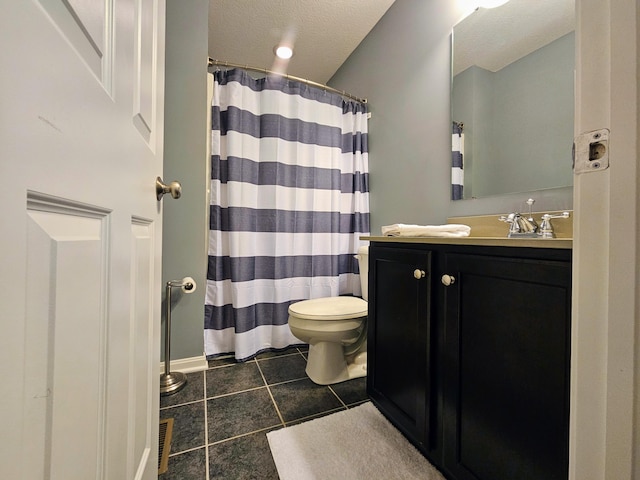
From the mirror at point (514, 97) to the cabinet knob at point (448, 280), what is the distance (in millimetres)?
615

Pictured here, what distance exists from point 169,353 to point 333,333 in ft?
3.05

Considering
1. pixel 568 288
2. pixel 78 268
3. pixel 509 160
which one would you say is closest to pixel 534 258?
pixel 568 288

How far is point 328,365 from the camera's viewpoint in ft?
4.83

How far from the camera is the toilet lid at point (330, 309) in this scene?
4.47 ft

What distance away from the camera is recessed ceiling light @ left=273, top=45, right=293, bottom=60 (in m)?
2.14

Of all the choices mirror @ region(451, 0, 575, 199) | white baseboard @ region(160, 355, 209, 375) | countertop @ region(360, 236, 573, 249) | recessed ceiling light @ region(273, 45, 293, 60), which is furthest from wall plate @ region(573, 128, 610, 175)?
recessed ceiling light @ region(273, 45, 293, 60)

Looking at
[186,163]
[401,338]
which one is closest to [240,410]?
[401,338]

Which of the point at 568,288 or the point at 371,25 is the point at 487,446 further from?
the point at 371,25

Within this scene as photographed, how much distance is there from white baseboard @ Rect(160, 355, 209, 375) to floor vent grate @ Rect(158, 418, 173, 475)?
1.44 feet

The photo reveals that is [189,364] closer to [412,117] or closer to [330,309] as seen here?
[330,309]

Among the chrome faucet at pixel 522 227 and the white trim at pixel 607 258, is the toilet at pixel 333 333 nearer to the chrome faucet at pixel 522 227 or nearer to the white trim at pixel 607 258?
the chrome faucet at pixel 522 227

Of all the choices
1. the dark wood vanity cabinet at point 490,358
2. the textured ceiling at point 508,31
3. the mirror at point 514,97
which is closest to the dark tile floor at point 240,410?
the dark wood vanity cabinet at point 490,358

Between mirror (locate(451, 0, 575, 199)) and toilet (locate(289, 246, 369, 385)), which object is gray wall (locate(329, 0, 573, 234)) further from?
toilet (locate(289, 246, 369, 385))

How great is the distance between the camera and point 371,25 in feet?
6.38
